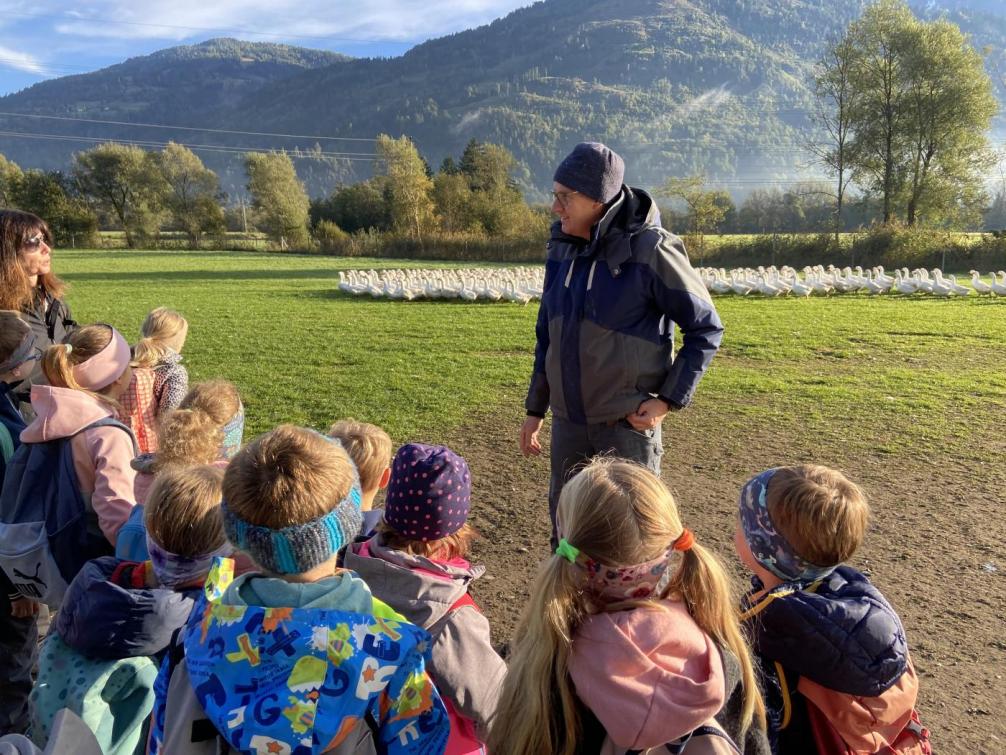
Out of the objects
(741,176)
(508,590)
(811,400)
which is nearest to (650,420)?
(508,590)

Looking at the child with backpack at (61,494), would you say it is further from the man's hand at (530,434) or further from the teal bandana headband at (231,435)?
the man's hand at (530,434)

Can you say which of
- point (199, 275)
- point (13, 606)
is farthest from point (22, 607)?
point (199, 275)

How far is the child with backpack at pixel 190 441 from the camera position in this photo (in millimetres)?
2301

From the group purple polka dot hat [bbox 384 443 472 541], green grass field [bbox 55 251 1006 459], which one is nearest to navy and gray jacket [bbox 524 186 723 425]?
purple polka dot hat [bbox 384 443 472 541]

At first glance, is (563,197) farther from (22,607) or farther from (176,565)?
(22,607)

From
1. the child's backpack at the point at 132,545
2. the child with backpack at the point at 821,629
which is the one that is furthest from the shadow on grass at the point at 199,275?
the child with backpack at the point at 821,629

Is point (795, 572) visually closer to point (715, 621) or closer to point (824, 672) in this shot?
point (824, 672)

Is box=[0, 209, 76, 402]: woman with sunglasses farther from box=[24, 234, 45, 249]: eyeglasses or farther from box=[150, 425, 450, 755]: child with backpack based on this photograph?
box=[150, 425, 450, 755]: child with backpack

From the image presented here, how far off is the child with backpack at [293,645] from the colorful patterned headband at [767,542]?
1025 mm

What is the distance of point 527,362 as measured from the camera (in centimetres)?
1027

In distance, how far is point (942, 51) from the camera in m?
35.9

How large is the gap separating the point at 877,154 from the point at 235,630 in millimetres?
46665

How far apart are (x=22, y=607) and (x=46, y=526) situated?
1.62ft

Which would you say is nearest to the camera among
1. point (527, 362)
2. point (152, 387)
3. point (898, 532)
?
point (152, 387)
